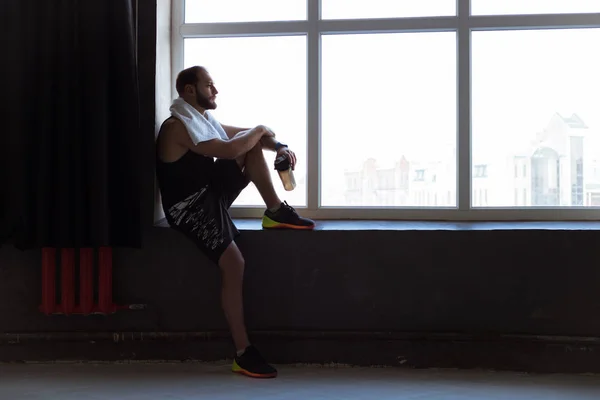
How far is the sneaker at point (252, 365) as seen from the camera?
2391 millimetres

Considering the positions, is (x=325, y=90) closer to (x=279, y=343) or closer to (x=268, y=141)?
(x=268, y=141)

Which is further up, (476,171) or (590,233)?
(476,171)

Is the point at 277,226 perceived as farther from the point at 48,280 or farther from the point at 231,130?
the point at 48,280

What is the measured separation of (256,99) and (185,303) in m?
1.02

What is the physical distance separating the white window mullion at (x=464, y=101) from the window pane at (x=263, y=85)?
72 centimetres

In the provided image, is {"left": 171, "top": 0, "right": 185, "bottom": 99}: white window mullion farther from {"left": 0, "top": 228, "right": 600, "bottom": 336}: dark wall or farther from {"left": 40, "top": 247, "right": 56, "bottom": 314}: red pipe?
{"left": 40, "top": 247, "right": 56, "bottom": 314}: red pipe

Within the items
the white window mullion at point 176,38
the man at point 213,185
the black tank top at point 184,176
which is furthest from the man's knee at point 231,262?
the white window mullion at point 176,38

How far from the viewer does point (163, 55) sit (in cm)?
282

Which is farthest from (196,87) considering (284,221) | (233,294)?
(233,294)

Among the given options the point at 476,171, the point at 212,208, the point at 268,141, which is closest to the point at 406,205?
the point at 476,171

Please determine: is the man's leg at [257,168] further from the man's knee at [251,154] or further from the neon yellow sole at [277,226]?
the neon yellow sole at [277,226]

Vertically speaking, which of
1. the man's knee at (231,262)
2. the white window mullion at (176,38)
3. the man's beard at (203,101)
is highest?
the white window mullion at (176,38)

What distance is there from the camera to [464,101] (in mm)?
2867

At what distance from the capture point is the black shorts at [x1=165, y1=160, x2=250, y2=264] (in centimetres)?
246
